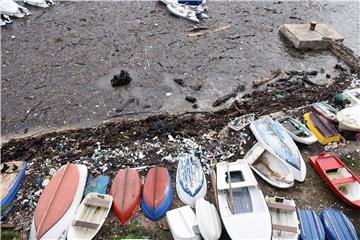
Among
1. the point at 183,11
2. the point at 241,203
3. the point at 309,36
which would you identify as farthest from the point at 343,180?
the point at 183,11

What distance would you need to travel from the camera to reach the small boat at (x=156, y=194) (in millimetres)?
6301

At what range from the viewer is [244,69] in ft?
36.4

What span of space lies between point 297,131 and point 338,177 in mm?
1520

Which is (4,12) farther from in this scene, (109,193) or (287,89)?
(287,89)

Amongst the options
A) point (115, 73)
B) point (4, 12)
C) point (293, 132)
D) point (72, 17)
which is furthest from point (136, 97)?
point (4, 12)

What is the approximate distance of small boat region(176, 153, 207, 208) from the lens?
657 cm

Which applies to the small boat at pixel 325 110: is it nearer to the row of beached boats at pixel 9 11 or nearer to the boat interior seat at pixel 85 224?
the boat interior seat at pixel 85 224

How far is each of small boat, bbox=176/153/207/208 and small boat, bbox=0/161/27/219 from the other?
3.56m

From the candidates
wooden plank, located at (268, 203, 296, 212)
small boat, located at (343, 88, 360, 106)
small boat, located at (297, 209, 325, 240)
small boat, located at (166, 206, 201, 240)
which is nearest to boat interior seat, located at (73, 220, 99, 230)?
small boat, located at (166, 206, 201, 240)

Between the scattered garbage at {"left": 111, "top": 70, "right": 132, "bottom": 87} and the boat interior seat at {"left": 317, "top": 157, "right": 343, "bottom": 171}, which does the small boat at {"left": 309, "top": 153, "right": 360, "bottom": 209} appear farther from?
the scattered garbage at {"left": 111, "top": 70, "right": 132, "bottom": 87}

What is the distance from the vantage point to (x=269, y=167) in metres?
7.36

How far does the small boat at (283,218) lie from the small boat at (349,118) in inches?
118

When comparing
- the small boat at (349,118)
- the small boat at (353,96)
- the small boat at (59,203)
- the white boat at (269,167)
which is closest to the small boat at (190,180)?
the white boat at (269,167)

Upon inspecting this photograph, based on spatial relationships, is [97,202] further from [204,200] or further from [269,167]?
[269,167]
